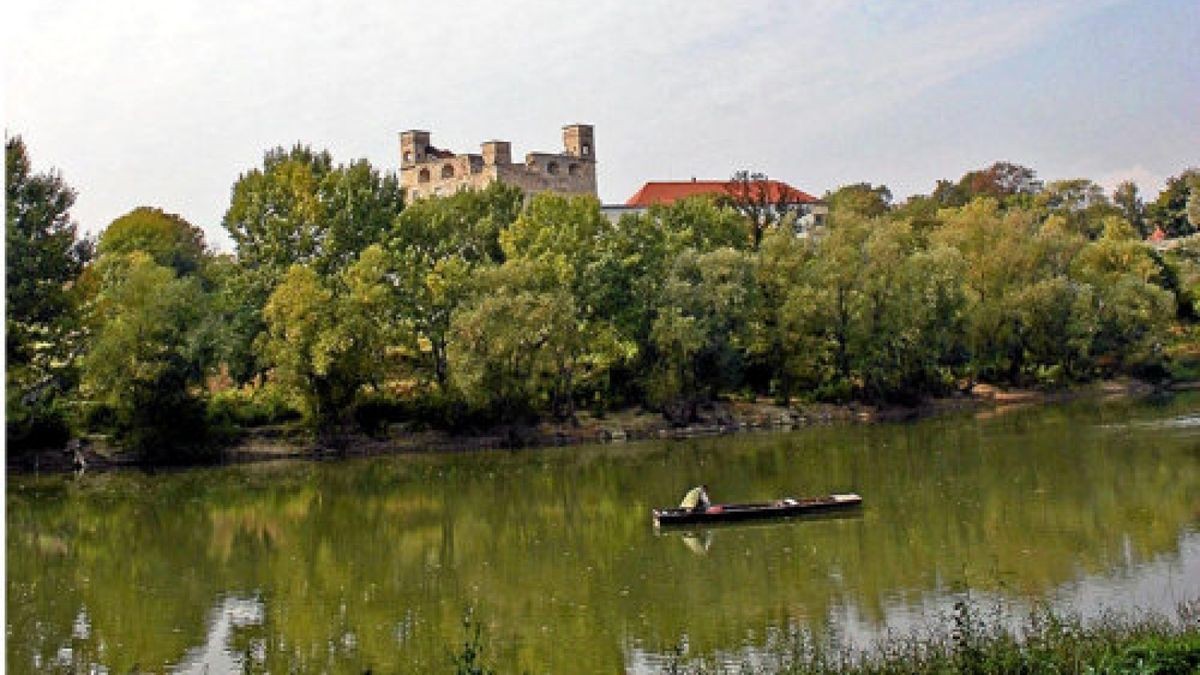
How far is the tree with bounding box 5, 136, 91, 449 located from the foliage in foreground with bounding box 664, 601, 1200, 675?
30993mm

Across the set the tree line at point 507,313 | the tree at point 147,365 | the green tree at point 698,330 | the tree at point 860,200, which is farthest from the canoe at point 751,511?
the tree at point 860,200

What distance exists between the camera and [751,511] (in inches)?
986

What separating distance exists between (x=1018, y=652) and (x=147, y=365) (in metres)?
39.4

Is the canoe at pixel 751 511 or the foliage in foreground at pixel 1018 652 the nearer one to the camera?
the foliage in foreground at pixel 1018 652

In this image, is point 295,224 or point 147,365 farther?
point 295,224

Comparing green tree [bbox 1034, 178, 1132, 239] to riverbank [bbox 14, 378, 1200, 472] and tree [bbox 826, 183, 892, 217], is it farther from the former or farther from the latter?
riverbank [bbox 14, 378, 1200, 472]

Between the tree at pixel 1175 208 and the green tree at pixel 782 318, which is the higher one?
the tree at pixel 1175 208

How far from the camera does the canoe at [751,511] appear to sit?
82.0ft

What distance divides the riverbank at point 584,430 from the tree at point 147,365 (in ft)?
5.10

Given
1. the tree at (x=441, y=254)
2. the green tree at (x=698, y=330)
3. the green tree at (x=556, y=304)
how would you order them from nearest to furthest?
1. the green tree at (x=556, y=304)
2. the tree at (x=441, y=254)
3. the green tree at (x=698, y=330)

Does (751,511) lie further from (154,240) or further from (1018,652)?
(154,240)

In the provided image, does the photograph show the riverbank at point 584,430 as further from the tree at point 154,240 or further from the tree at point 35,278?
the tree at point 154,240

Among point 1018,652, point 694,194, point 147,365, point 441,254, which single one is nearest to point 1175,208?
point 694,194

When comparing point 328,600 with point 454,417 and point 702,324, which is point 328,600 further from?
point 702,324
